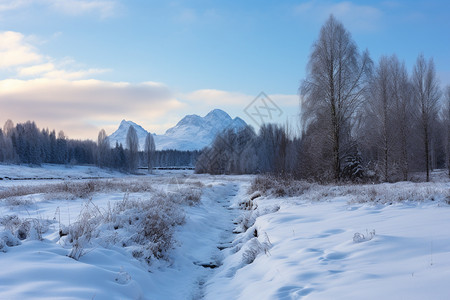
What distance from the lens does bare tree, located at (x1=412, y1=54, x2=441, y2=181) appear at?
24.9 meters

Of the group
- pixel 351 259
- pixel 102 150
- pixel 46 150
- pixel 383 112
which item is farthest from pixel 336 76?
pixel 46 150

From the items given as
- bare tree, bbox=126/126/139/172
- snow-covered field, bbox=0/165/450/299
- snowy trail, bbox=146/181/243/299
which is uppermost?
bare tree, bbox=126/126/139/172

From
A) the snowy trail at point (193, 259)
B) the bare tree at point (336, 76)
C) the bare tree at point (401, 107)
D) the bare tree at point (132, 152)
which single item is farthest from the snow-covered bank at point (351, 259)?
the bare tree at point (132, 152)

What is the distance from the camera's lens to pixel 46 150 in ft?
263

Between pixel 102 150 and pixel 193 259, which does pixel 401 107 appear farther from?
pixel 102 150

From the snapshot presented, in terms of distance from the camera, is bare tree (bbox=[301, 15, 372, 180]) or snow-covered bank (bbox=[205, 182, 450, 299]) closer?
snow-covered bank (bbox=[205, 182, 450, 299])

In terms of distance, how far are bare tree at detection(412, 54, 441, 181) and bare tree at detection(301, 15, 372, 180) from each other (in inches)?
446

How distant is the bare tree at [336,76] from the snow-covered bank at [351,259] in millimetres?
10519

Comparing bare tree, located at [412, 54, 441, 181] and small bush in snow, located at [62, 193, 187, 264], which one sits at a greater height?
bare tree, located at [412, 54, 441, 181]

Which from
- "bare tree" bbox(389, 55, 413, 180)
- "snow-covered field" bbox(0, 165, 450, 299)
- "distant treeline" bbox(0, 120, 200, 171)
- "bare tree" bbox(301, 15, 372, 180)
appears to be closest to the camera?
"snow-covered field" bbox(0, 165, 450, 299)

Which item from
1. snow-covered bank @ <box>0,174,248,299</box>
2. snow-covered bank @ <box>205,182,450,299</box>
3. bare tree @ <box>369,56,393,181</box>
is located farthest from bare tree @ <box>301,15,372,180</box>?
snow-covered bank @ <box>0,174,248,299</box>

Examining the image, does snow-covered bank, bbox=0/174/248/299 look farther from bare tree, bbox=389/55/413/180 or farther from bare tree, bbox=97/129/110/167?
bare tree, bbox=97/129/110/167

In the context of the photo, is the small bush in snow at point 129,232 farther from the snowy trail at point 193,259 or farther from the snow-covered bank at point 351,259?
the snow-covered bank at point 351,259

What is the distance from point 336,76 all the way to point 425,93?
1342 centimetres
